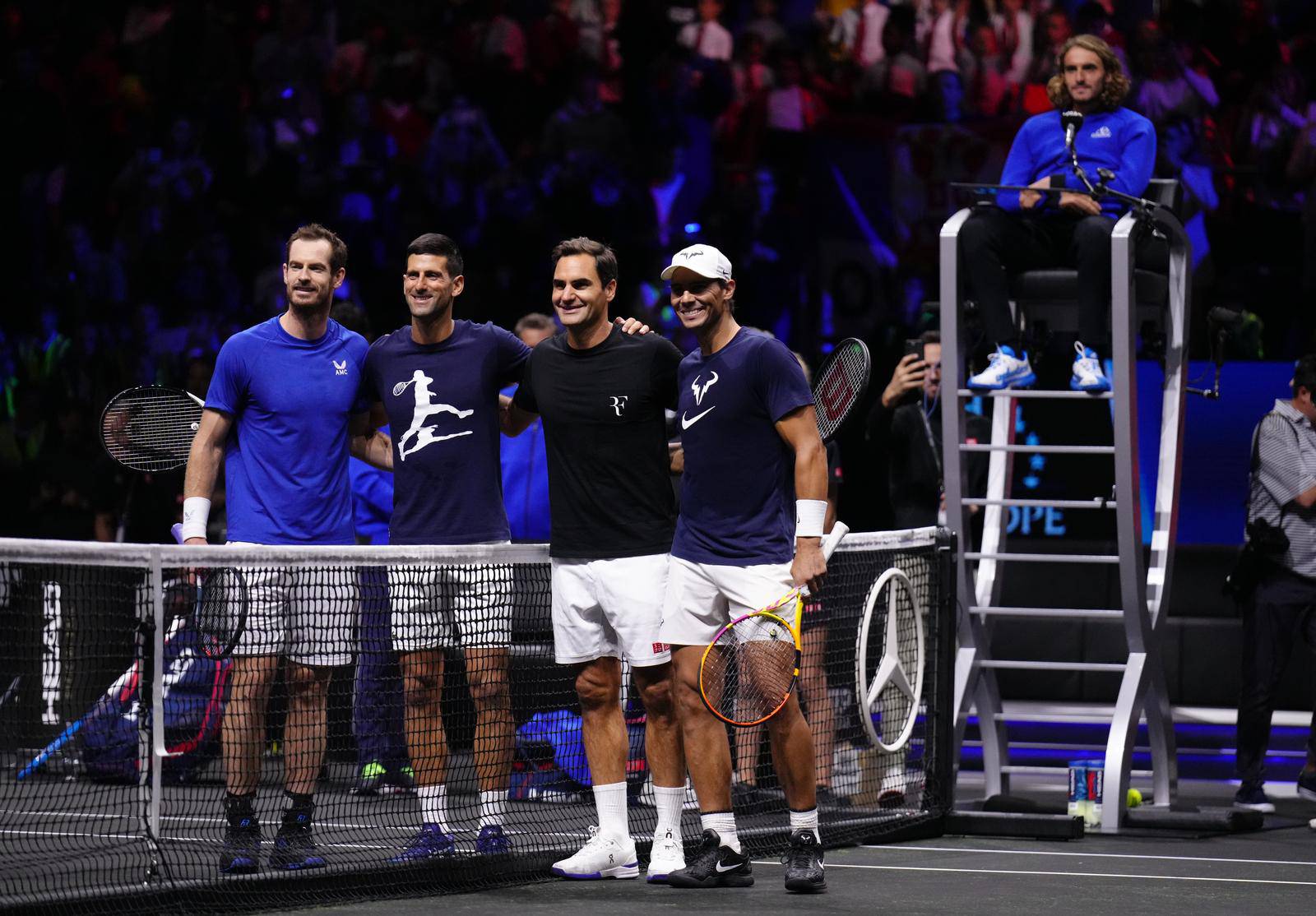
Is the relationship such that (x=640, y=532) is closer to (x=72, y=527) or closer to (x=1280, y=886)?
(x=1280, y=886)

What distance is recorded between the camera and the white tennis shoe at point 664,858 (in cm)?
593

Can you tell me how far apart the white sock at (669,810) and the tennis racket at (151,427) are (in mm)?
1975

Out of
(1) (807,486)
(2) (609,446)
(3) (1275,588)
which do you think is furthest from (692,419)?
(3) (1275,588)

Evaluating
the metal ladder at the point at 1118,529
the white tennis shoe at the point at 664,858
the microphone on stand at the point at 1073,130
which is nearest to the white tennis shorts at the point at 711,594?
the white tennis shoe at the point at 664,858

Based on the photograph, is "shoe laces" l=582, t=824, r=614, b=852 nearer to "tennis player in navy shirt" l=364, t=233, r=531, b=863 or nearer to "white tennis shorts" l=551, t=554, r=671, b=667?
"tennis player in navy shirt" l=364, t=233, r=531, b=863

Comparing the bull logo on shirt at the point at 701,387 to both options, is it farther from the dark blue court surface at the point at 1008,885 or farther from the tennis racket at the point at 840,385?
the dark blue court surface at the point at 1008,885

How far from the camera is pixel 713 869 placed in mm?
5840

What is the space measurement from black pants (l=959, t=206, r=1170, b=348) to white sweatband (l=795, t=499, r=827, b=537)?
7.49 ft

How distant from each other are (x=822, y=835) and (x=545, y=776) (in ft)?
4.96

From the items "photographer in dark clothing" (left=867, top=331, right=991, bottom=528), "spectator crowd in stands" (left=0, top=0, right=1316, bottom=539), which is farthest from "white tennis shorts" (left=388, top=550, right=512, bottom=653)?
"spectator crowd in stands" (left=0, top=0, right=1316, bottom=539)

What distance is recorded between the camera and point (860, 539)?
6852 millimetres

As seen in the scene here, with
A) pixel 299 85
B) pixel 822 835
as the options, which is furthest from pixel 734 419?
pixel 299 85

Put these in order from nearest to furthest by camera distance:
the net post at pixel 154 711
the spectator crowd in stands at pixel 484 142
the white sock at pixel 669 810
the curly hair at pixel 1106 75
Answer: the net post at pixel 154 711
the white sock at pixel 669 810
the curly hair at pixel 1106 75
the spectator crowd in stands at pixel 484 142

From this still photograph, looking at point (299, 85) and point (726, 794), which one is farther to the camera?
point (299, 85)
